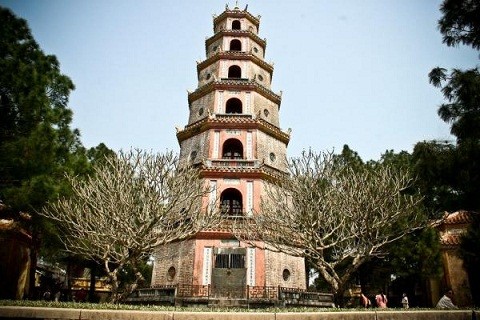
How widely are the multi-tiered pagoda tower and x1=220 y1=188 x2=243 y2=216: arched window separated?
6cm

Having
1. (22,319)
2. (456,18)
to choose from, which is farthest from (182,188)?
(456,18)

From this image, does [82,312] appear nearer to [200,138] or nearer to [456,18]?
[456,18]

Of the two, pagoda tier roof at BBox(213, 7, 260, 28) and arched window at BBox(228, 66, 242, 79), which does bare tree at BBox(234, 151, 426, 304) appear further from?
pagoda tier roof at BBox(213, 7, 260, 28)

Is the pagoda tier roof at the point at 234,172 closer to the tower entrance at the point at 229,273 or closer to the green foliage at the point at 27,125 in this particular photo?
the tower entrance at the point at 229,273

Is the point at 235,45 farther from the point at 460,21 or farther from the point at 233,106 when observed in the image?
the point at 460,21

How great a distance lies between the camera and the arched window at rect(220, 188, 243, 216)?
18688mm

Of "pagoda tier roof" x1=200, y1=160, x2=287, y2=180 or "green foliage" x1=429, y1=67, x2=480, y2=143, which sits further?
"pagoda tier roof" x1=200, y1=160, x2=287, y2=180

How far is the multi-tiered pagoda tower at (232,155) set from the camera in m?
16.2

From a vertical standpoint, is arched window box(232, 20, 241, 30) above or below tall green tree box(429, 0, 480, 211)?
above

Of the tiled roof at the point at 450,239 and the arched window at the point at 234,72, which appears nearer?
the tiled roof at the point at 450,239

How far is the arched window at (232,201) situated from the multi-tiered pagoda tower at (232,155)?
56 millimetres

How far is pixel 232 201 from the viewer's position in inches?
758

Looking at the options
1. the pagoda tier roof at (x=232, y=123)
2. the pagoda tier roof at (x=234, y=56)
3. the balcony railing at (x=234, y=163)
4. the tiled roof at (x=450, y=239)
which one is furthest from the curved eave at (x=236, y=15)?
the tiled roof at (x=450, y=239)

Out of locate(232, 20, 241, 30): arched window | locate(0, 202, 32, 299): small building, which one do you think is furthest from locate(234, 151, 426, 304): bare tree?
locate(232, 20, 241, 30): arched window
